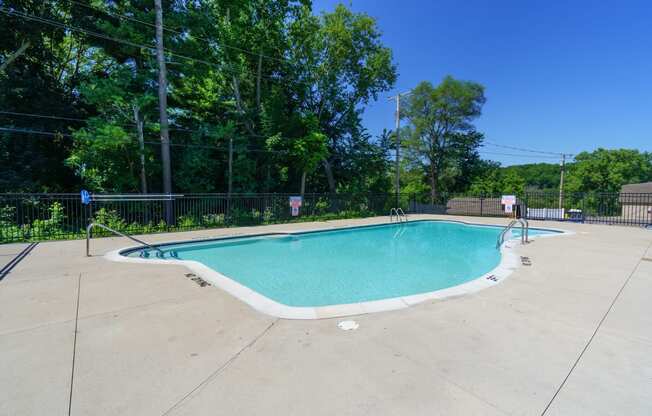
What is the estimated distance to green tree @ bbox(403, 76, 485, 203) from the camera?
90.5 ft

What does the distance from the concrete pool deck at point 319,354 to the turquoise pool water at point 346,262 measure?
4.82ft

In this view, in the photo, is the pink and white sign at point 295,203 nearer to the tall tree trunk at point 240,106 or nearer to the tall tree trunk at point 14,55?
the tall tree trunk at point 240,106

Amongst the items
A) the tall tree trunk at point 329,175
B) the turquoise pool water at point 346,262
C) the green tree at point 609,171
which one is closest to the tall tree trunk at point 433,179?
the tall tree trunk at point 329,175

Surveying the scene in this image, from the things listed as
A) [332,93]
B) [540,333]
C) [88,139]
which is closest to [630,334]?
[540,333]

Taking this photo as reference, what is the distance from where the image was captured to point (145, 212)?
10625 millimetres

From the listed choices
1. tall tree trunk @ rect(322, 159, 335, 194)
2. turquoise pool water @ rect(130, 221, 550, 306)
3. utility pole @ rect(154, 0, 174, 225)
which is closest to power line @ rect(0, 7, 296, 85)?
utility pole @ rect(154, 0, 174, 225)

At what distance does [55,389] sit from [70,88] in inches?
647

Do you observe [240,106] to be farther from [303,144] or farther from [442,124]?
[442,124]

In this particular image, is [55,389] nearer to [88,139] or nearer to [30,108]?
[88,139]

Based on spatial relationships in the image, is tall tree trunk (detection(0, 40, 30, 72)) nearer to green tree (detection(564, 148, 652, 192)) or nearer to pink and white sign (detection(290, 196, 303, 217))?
pink and white sign (detection(290, 196, 303, 217))

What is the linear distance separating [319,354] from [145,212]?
10.8 m

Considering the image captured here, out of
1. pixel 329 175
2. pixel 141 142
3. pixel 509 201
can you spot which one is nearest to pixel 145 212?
pixel 141 142

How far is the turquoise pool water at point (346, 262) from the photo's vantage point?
4.68 m

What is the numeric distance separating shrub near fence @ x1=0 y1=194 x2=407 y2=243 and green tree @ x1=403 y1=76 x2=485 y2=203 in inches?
684
